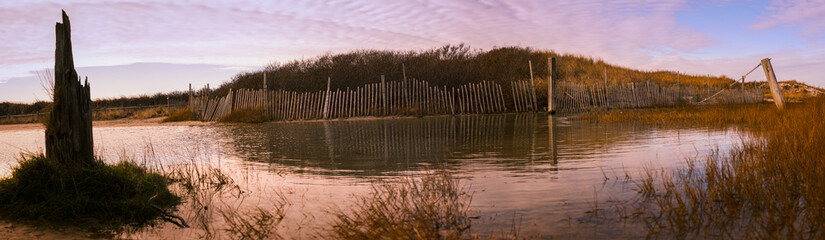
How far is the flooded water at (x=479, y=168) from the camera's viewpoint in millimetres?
3766

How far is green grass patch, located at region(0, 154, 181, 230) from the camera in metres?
4.27

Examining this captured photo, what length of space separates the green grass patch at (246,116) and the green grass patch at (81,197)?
48.5 ft

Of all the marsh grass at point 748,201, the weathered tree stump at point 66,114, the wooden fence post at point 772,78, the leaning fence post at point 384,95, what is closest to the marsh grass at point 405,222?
the marsh grass at point 748,201

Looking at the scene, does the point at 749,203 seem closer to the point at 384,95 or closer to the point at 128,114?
the point at 384,95

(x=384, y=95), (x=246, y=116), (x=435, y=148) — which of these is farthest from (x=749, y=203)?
(x=246, y=116)

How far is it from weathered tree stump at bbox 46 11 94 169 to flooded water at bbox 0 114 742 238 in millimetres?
1350

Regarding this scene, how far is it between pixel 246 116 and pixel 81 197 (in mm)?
15889

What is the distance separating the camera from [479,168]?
6113mm

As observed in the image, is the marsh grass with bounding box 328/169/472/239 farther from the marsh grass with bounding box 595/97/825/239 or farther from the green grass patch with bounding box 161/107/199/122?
the green grass patch with bounding box 161/107/199/122

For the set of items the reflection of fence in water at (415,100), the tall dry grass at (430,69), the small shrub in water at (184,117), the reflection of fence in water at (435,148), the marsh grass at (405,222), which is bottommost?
the marsh grass at (405,222)

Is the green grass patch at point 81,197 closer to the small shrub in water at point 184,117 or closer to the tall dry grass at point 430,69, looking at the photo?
the tall dry grass at point 430,69

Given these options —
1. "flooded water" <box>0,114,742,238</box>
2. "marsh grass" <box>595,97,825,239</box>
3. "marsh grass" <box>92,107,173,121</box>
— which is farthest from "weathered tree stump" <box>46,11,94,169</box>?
"marsh grass" <box>92,107,173,121</box>

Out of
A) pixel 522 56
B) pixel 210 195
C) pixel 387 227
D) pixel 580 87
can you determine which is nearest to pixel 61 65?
pixel 210 195

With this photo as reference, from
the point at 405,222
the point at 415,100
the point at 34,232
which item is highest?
the point at 415,100
